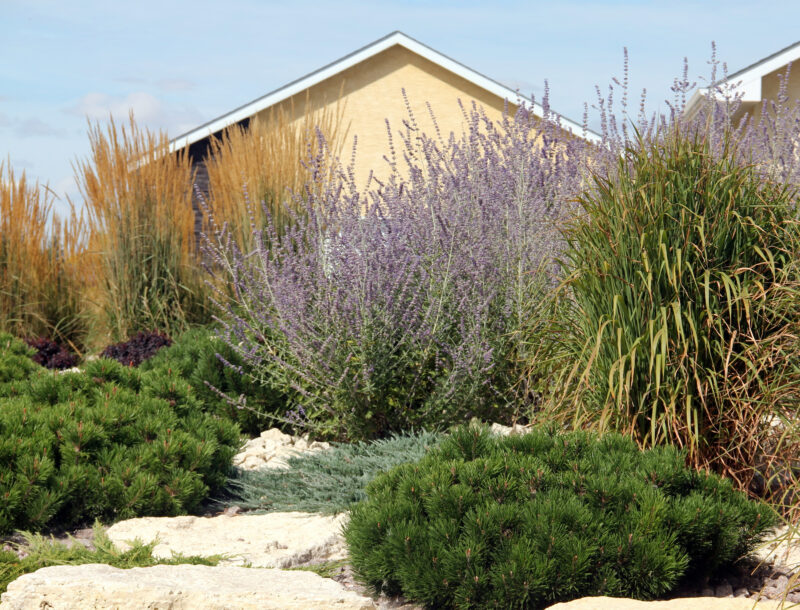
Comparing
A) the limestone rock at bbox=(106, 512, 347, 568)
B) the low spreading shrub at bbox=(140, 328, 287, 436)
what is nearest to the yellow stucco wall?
the low spreading shrub at bbox=(140, 328, 287, 436)

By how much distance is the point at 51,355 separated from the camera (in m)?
8.62

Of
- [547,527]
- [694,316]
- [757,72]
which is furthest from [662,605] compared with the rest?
[757,72]

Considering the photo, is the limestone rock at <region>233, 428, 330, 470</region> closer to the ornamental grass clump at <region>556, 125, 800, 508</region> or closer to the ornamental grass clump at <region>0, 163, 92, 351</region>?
the ornamental grass clump at <region>556, 125, 800, 508</region>

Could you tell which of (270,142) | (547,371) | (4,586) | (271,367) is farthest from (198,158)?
(4,586)

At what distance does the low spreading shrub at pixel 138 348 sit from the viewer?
24.4 ft

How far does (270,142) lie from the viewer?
8266 mm

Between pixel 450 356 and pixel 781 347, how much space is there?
2.05 meters

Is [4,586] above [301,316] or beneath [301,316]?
beneath

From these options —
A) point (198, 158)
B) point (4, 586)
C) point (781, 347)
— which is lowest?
point (4, 586)

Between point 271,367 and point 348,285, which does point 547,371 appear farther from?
point 271,367

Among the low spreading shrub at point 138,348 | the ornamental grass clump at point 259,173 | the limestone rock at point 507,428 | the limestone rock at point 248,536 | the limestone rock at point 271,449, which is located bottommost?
the limestone rock at point 248,536

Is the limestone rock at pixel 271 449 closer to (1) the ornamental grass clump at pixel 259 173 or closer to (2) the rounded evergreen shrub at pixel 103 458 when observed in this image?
(2) the rounded evergreen shrub at pixel 103 458

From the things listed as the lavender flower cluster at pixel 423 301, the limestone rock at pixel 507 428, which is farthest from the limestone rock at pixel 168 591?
the limestone rock at pixel 507 428

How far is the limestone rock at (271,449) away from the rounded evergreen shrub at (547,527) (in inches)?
74.6
